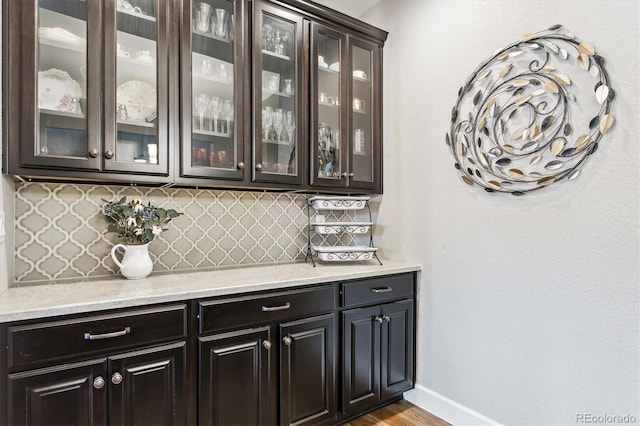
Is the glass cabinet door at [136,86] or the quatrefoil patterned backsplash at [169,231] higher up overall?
the glass cabinet door at [136,86]

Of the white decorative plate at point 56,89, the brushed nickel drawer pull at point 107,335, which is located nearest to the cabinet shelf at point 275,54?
the white decorative plate at point 56,89

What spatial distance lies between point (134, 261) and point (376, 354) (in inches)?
58.8

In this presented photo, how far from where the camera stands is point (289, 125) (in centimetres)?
211

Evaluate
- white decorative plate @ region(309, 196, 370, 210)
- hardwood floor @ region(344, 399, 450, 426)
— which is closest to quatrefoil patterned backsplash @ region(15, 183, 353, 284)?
white decorative plate @ region(309, 196, 370, 210)

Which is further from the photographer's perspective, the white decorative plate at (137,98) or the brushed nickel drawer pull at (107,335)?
the white decorative plate at (137,98)

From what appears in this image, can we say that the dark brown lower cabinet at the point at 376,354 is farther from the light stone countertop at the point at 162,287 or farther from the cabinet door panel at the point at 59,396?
the cabinet door panel at the point at 59,396

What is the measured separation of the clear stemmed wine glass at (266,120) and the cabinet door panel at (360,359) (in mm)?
1153

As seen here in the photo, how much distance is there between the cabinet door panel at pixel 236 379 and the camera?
153 centimetres

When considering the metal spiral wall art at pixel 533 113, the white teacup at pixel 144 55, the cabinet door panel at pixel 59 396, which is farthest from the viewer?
the white teacup at pixel 144 55

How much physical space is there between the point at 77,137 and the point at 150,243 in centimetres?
68

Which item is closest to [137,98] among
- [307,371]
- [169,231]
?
[169,231]
